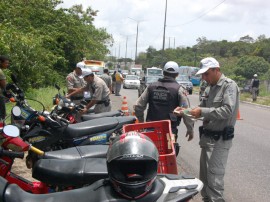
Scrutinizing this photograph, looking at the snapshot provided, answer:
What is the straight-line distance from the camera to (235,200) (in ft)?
17.7

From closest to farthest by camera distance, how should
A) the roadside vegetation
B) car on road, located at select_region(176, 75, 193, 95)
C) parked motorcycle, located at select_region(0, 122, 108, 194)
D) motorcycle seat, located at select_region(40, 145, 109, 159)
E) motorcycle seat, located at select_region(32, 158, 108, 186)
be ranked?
→ 1. parked motorcycle, located at select_region(0, 122, 108, 194)
2. motorcycle seat, located at select_region(32, 158, 108, 186)
3. motorcycle seat, located at select_region(40, 145, 109, 159)
4. the roadside vegetation
5. car on road, located at select_region(176, 75, 193, 95)

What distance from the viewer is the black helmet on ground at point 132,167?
2.55m

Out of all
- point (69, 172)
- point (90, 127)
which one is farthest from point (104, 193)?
point (90, 127)

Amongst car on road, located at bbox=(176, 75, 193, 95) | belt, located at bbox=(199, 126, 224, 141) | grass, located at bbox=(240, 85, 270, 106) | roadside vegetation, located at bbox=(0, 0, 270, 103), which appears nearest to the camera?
belt, located at bbox=(199, 126, 224, 141)

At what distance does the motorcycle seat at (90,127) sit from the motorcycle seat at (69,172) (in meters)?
1.58

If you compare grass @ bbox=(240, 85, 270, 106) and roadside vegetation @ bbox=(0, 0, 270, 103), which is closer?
roadside vegetation @ bbox=(0, 0, 270, 103)

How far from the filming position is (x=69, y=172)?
3436 millimetres

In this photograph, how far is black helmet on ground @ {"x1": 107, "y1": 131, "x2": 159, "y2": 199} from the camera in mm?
2551

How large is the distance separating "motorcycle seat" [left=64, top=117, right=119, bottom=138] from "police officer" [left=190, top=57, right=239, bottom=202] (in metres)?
1.64

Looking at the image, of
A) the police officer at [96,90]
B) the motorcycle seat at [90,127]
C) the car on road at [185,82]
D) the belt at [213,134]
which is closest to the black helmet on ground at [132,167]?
the belt at [213,134]

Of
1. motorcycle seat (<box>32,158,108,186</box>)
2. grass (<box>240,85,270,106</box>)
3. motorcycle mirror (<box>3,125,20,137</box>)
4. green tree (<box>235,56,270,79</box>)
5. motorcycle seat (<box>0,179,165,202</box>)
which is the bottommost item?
grass (<box>240,85,270,106</box>)

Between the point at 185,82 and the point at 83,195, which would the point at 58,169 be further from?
the point at 185,82

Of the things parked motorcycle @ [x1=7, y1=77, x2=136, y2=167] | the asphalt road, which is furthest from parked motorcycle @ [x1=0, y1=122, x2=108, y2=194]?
the asphalt road

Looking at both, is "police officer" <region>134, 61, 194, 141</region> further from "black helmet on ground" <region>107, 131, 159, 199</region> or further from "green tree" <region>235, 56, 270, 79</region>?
"green tree" <region>235, 56, 270, 79</region>
